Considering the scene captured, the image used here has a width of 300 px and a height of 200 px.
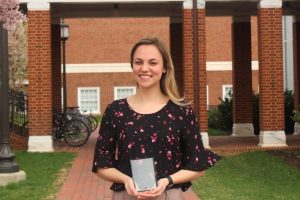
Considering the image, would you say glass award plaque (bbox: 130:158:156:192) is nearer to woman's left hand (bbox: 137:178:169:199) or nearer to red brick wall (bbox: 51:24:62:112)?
woman's left hand (bbox: 137:178:169:199)

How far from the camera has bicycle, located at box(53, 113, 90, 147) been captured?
15602mm

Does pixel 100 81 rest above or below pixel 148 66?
above

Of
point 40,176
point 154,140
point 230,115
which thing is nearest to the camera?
point 154,140

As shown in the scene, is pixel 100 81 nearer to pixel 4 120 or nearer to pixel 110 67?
pixel 110 67

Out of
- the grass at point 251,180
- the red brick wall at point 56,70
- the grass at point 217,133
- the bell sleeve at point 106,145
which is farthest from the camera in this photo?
the grass at point 217,133

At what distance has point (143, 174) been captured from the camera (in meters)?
2.68

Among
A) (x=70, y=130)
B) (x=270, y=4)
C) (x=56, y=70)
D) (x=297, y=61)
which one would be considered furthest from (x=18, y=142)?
(x=297, y=61)

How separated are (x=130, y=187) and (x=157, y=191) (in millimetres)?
130

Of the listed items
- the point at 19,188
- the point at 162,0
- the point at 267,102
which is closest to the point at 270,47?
the point at 267,102

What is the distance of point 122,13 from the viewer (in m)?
17.2

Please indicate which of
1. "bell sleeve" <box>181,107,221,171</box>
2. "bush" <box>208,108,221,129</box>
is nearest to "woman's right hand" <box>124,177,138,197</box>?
"bell sleeve" <box>181,107,221,171</box>

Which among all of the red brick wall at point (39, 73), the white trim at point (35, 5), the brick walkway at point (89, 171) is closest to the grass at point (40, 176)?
the brick walkway at point (89, 171)

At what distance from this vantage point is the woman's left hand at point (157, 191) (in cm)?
270

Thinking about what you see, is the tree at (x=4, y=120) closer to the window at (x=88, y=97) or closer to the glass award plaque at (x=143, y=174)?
the glass award plaque at (x=143, y=174)
